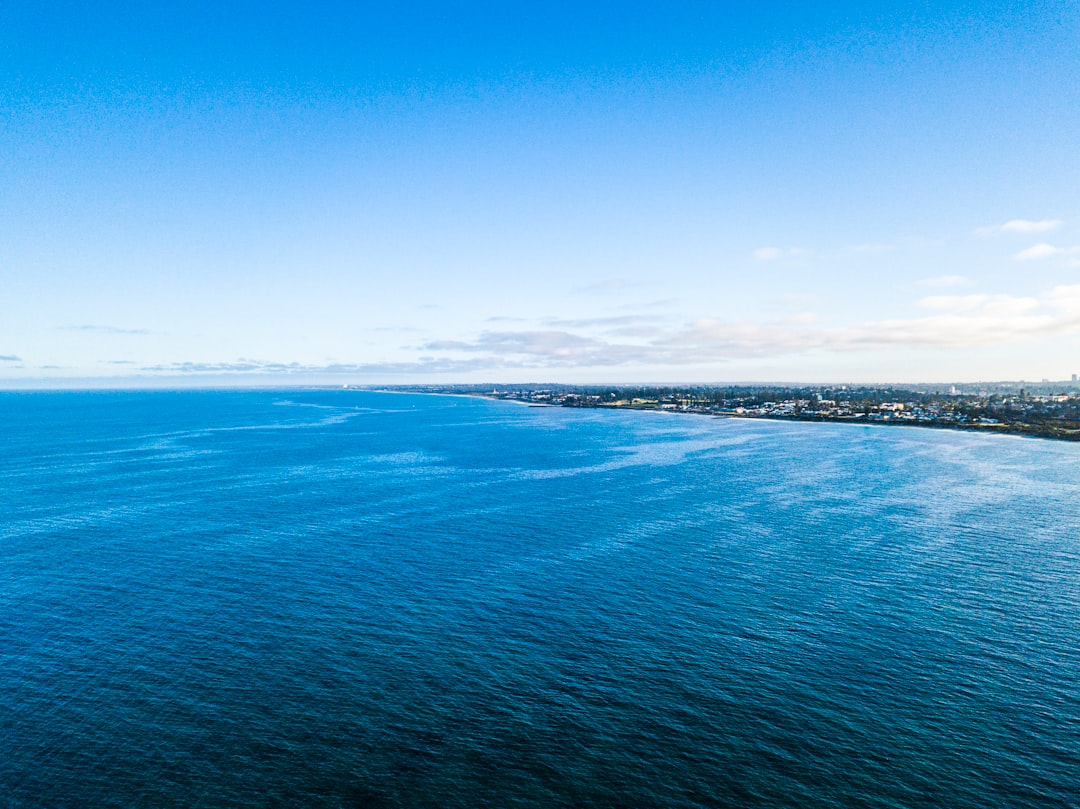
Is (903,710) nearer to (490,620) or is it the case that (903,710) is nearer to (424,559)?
(490,620)

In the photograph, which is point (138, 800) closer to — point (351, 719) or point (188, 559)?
point (351, 719)

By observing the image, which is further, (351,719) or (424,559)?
(424,559)

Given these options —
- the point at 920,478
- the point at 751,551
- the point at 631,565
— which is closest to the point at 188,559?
the point at 631,565

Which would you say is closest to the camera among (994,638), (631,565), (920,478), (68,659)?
(68,659)

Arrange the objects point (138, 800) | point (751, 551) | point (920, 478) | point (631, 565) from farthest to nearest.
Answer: point (920, 478)
point (751, 551)
point (631, 565)
point (138, 800)

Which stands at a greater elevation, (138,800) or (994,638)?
(994,638)

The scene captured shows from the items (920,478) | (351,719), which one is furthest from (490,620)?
(920,478)
